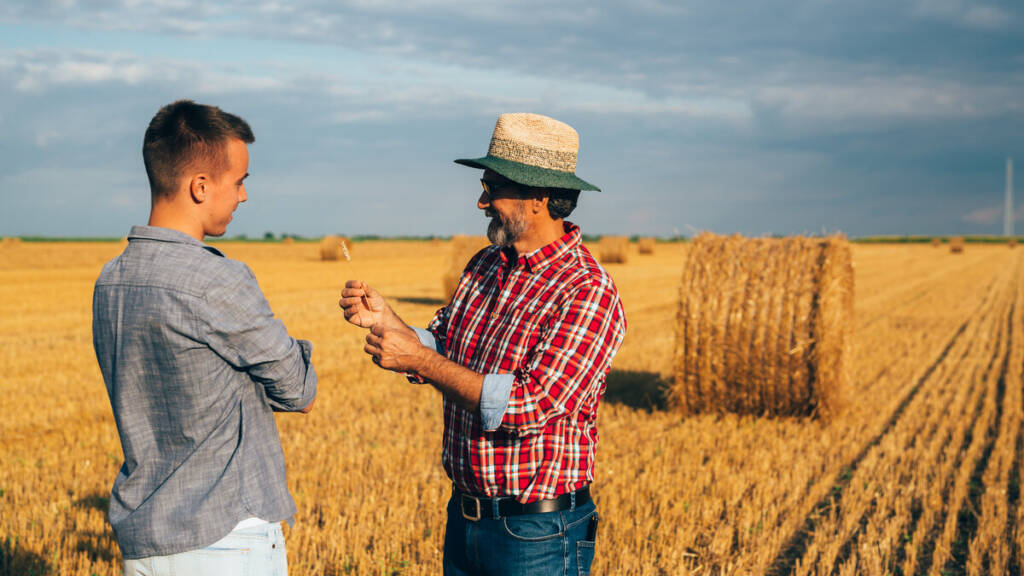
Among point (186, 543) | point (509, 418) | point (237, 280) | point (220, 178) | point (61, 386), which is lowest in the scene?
point (61, 386)

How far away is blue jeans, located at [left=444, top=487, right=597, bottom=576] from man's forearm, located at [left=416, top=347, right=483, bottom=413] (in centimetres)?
53

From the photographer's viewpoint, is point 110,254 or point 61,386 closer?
point 61,386

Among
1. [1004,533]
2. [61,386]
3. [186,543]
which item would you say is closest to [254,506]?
[186,543]

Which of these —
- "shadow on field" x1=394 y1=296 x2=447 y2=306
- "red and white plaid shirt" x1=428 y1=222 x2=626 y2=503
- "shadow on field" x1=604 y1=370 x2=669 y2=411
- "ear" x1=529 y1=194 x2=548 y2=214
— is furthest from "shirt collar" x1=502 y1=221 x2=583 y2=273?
"shadow on field" x1=394 y1=296 x2=447 y2=306

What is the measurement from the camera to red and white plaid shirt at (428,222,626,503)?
2580 millimetres

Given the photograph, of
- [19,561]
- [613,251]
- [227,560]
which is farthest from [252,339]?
[613,251]

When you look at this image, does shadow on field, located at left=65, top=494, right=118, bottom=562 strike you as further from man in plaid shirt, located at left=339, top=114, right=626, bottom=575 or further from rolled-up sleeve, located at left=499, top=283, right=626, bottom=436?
rolled-up sleeve, located at left=499, top=283, right=626, bottom=436

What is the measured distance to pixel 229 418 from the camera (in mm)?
2254

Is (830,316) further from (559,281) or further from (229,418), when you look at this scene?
(229,418)

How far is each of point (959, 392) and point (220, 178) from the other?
10.2 m

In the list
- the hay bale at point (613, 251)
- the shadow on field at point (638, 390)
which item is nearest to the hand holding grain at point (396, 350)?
the shadow on field at point (638, 390)

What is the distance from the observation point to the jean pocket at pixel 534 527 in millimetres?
2752

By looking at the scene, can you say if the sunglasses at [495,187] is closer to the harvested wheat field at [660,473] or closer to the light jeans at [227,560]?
the light jeans at [227,560]

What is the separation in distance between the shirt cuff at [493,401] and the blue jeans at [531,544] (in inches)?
18.7
